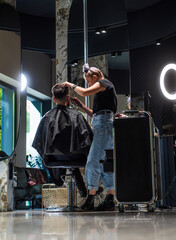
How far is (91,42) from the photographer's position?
4234 mm

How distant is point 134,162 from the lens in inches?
100

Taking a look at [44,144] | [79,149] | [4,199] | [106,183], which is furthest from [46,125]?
[4,199]

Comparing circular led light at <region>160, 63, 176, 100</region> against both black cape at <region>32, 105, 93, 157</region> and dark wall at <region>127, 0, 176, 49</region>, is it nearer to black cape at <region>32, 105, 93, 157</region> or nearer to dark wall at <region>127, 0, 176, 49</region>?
dark wall at <region>127, 0, 176, 49</region>

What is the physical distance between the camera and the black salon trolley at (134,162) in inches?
98.0

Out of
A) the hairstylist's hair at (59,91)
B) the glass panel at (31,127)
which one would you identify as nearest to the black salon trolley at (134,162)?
the hairstylist's hair at (59,91)

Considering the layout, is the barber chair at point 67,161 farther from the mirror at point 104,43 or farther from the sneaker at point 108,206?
the mirror at point 104,43

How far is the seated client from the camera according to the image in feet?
9.52

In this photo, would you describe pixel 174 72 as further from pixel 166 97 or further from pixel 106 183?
pixel 106 183

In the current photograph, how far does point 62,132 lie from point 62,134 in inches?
0.6

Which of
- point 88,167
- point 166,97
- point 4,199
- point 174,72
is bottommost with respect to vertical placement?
point 4,199

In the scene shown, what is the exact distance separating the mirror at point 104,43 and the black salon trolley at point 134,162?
1184 mm

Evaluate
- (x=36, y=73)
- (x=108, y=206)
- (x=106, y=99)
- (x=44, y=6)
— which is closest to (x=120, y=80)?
(x=106, y=99)

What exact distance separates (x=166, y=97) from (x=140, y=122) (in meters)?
4.89

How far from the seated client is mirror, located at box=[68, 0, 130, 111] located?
85 centimetres
